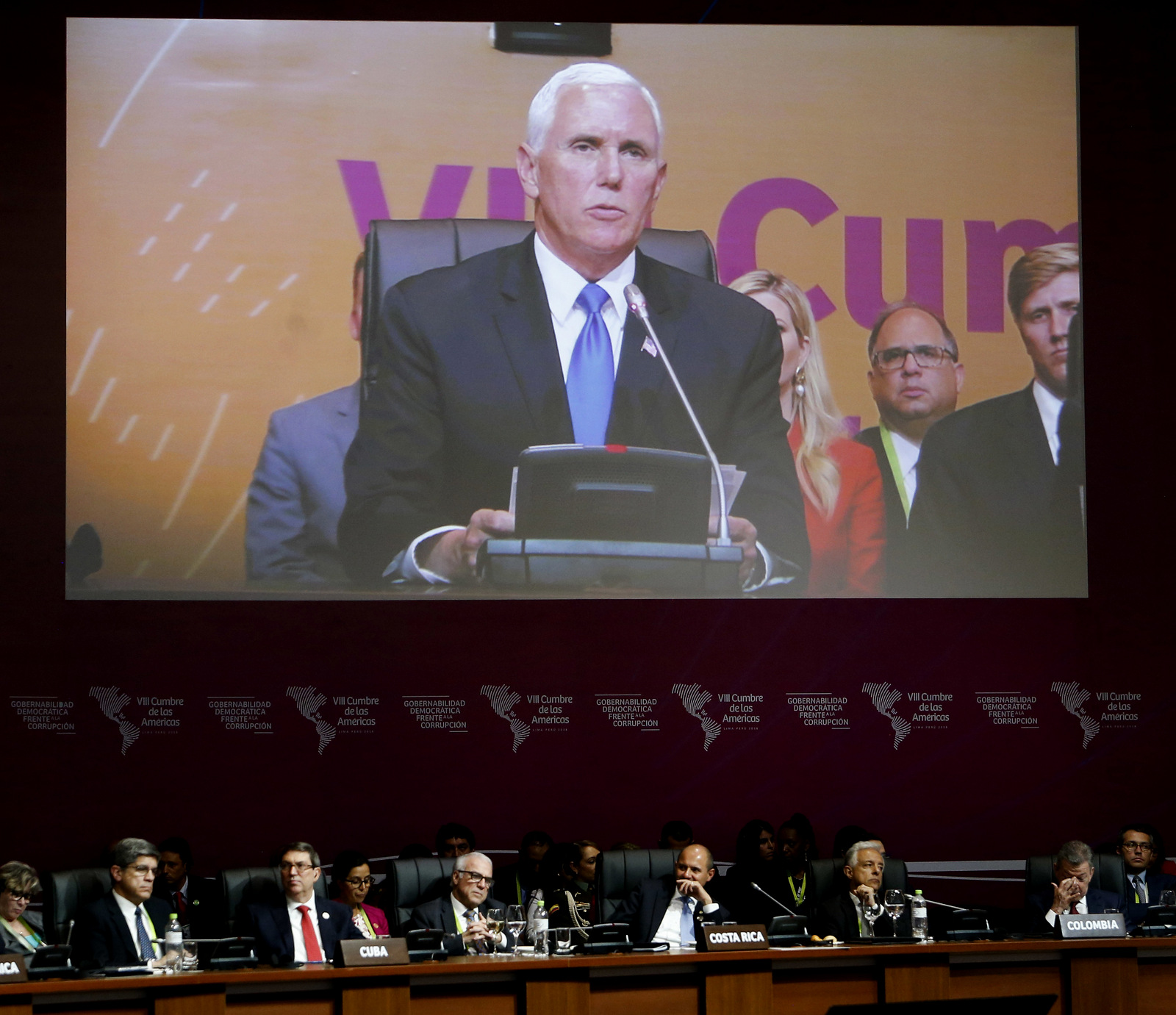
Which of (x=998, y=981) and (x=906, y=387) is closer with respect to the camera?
(x=998, y=981)

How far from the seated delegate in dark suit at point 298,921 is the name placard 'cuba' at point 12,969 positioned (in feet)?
2.57

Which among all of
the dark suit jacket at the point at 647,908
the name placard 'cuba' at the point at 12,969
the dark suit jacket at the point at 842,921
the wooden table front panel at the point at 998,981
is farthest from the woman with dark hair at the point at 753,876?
the name placard 'cuba' at the point at 12,969

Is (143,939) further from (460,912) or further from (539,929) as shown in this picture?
(539,929)

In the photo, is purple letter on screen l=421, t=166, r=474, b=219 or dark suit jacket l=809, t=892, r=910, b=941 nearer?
dark suit jacket l=809, t=892, r=910, b=941

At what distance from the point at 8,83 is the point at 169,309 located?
117cm

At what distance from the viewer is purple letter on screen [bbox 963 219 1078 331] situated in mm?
6734

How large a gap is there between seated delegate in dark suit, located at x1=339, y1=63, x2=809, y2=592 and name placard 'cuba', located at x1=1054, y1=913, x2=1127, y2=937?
2220 millimetres

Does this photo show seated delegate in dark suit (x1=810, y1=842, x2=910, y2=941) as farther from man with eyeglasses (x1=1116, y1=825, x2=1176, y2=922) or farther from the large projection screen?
the large projection screen

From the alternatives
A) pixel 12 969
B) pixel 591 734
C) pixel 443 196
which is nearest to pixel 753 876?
pixel 591 734

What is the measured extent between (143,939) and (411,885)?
2.89 feet

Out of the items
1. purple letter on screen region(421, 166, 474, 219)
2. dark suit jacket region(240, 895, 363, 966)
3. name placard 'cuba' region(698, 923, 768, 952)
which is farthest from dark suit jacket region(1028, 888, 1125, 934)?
purple letter on screen region(421, 166, 474, 219)

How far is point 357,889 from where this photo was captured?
5414 millimetres

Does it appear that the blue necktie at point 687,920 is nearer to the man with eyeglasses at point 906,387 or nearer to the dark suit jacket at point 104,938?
the dark suit jacket at point 104,938

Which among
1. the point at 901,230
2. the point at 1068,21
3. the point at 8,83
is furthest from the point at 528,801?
the point at 1068,21
